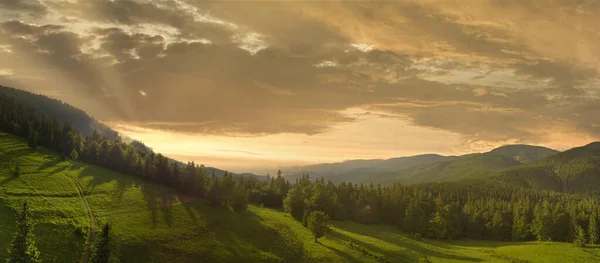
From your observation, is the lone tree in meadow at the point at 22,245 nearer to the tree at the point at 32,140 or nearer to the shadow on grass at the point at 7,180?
the shadow on grass at the point at 7,180

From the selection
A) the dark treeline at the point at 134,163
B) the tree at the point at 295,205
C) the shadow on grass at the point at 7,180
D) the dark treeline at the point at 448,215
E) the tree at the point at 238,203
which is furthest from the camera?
the dark treeline at the point at 448,215

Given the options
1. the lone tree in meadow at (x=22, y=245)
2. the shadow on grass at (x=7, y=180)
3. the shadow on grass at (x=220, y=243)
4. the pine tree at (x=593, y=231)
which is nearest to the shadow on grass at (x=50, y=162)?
the shadow on grass at (x=7, y=180)

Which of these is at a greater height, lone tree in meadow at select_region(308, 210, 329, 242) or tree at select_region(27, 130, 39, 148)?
tree at select_region(27, 130, 39, 148)

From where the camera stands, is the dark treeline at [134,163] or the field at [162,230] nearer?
the field at [162,230]

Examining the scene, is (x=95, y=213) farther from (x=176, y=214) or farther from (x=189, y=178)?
(x=189, y=178)

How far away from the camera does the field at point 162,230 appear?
77500 millimetres

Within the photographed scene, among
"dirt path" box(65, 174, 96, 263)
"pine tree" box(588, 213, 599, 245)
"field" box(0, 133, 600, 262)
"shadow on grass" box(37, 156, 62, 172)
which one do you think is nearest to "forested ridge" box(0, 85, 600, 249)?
"pine tree" box(588, 213, 599, 245)

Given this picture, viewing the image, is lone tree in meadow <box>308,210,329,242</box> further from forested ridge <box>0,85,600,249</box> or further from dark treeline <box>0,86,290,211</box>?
dark treeline <box>0,86,290,211</box>

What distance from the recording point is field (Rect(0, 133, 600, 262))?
7750 centimetres

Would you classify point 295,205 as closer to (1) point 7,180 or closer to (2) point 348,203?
(2) point 348,203

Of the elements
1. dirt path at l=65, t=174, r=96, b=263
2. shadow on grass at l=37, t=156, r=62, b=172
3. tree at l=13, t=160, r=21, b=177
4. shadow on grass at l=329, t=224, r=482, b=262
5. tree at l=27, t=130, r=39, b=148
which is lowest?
shadow on grass at l=329, t=224, r=482, b=262

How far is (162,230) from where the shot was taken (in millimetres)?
89938

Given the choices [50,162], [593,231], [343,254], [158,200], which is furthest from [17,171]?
[593,231]

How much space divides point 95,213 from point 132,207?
460 inches
